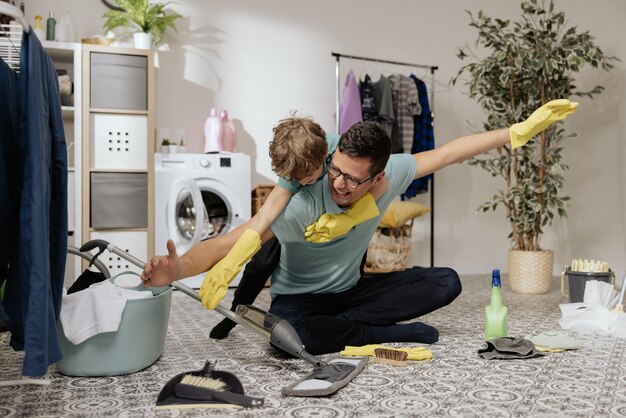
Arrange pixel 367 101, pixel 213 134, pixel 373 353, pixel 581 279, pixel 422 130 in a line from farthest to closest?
pixel 422 130, pixel 367 101, pixel 213 134, pixel 581 279, pixel 373 353

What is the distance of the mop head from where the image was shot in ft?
5.38

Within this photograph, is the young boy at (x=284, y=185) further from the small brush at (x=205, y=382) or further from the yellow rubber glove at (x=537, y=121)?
the yellow rubber glove at (x=537, y=121)

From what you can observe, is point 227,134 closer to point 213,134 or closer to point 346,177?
point 213,134

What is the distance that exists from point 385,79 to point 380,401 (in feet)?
10.6

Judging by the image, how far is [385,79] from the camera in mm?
4496

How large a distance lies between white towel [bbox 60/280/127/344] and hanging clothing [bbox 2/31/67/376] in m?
0.24

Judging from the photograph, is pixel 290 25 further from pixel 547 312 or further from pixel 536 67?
pixel 547 312

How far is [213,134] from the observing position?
4309 mm

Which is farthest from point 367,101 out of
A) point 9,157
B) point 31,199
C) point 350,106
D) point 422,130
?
point 31,199

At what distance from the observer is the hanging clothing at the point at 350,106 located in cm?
449

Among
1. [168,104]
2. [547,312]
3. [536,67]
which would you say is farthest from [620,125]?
[168,104]

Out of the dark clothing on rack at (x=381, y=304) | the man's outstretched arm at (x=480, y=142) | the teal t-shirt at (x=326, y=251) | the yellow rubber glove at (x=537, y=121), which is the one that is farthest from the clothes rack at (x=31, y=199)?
the yellow rubber glove at (x=537, y=121)

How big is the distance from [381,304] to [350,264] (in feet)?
0.58

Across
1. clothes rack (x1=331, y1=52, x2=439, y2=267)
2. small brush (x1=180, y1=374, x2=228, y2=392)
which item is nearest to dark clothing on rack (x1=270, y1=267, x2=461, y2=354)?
small brush (x1=180, y1=374, x2=228, y2=392)
